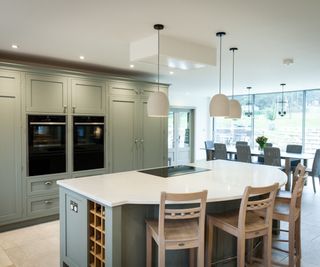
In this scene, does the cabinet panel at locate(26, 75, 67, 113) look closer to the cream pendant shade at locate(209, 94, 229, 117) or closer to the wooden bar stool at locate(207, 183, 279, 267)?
the cream pendant shade at locate(209, 94, 229, 117)

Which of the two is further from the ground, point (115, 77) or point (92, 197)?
point (115, 77)

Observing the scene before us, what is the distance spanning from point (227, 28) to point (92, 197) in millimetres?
2120

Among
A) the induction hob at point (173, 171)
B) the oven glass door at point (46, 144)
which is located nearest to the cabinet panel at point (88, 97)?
the oven glass door at point (46, 144)

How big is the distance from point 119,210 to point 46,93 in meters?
2.75

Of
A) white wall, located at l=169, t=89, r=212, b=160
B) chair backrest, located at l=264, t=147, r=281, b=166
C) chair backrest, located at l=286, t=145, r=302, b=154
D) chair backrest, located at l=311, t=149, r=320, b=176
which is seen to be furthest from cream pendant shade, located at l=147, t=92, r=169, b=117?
white wall, located at l=169, t=89, r=212, b=160

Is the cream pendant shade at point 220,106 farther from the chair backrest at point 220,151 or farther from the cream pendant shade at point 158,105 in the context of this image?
the chair backrest at point 220,151

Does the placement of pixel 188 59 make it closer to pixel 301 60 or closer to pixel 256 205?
pixel 256 205

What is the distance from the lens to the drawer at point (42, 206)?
4066 millimetres

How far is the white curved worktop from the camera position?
7.20ft

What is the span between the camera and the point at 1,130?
12.4 ft

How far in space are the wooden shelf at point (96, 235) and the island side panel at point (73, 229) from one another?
0.04 metres

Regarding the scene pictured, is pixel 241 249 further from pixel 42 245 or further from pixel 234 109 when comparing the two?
pixel 42 245

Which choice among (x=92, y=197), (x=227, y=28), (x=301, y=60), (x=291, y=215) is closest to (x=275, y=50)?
(x=301, y=60)

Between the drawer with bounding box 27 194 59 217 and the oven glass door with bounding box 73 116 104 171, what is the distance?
1.91 ft
